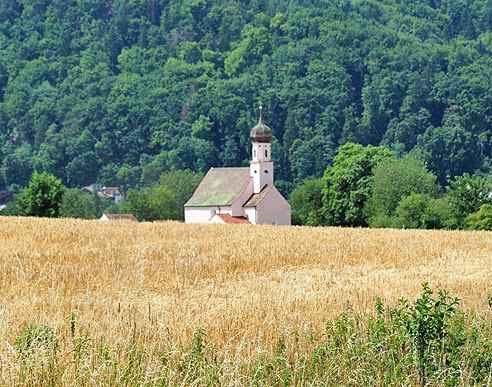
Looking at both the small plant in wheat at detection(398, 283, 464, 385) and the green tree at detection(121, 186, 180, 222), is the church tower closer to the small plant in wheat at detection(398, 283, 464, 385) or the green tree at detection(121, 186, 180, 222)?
the green tree at detection(121, 186, 180, 222)

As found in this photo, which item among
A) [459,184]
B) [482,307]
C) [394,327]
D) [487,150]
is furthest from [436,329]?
[487,150]

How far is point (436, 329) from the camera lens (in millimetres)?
9891

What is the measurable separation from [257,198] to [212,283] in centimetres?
Result: 8053

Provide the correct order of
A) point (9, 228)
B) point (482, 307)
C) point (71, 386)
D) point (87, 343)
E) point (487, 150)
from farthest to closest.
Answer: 1. point (487, 150)
2. point (9, 228)
3. point (482, 307)
4. point (87, 343)
5. point (71, 386)

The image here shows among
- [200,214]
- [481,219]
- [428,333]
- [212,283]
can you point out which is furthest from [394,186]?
[428,333]

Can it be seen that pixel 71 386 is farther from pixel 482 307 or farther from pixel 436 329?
pixel 482 307

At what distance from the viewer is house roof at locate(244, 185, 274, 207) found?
9525 centimetres

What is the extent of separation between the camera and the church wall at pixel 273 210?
312 feet

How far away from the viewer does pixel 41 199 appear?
74438 millimetres

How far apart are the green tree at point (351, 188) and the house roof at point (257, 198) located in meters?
9.60

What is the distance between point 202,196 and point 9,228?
7064 cm

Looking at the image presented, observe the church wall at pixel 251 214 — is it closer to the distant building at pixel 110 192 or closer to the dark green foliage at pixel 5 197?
the dark green foliage at pixel 5 197

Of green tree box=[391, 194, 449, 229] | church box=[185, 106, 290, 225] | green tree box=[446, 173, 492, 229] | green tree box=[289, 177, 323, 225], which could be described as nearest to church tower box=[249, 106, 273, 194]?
church box=[185, 106, 290, 225]

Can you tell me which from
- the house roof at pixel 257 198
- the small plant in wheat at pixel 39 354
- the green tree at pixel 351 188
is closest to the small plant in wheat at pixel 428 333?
the small plant in wheat at pixel 39 354
